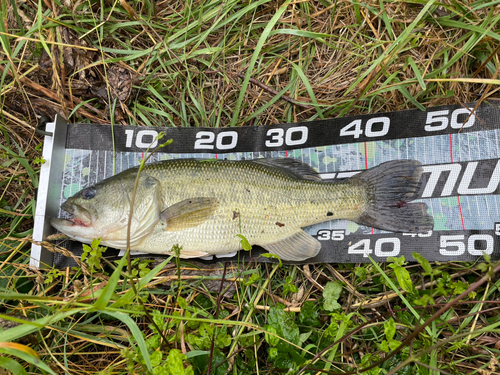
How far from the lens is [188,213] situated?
9.73 ft

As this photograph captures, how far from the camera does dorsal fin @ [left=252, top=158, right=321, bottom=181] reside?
3.23 meters

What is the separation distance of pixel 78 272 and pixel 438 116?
3.64 metres

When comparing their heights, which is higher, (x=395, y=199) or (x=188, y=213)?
(x=395, y=199)

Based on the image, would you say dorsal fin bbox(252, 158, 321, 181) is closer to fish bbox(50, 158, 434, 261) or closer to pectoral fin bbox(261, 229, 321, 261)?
fish bbox(50, 158, 434, 261)

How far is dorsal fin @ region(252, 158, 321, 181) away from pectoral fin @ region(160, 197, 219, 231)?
651 millimetres

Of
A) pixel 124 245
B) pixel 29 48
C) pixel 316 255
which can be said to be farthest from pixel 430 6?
pixel 29 48

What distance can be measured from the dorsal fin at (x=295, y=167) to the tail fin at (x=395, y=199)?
438mm

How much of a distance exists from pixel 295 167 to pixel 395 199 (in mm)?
970

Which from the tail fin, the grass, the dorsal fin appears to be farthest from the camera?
the dorsal fin

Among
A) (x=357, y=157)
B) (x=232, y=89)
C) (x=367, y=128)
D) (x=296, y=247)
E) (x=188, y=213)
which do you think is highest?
(x=232, y=89)

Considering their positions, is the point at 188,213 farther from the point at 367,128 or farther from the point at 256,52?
the point at 367,128

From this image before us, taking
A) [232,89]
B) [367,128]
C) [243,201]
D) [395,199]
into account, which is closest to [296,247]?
[243,201]

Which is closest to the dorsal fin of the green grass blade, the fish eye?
the green grass blade

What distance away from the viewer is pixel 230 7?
339 cm
